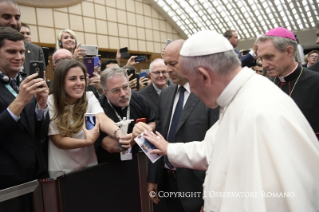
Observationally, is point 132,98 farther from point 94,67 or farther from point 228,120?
point 228,120

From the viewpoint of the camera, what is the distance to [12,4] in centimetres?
248

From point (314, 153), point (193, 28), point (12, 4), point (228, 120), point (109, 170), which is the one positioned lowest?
point (109, 170)

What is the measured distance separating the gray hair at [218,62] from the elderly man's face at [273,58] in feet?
4.22

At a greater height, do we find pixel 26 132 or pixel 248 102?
pixel 248 102

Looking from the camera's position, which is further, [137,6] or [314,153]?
[137,6]

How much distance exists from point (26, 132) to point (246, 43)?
19059 millimetres

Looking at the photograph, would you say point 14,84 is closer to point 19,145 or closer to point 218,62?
point 19,145

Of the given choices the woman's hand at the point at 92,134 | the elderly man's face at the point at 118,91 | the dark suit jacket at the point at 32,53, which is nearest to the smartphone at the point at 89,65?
the dark suit jacket at the point at 32,53

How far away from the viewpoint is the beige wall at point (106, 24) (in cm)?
1114

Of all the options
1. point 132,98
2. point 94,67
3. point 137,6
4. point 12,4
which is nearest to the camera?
point 12,4

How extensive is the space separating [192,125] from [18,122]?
122 centimetres

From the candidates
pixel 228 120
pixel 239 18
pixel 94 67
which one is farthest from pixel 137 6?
pixel 228 120

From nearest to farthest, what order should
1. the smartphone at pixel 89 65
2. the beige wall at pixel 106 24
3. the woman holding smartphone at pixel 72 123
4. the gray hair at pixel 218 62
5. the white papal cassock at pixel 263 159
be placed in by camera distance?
the white papal cassock at pixel 263 159
the gray hair at pixel 218 62
the woman holding smartphone at pixel 72 123
the smartphone at pixel 89 65
the beige wall at pixel 106 24

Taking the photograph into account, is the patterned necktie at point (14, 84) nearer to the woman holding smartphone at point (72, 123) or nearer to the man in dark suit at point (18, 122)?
the man in dark suit at point (18, 122)
